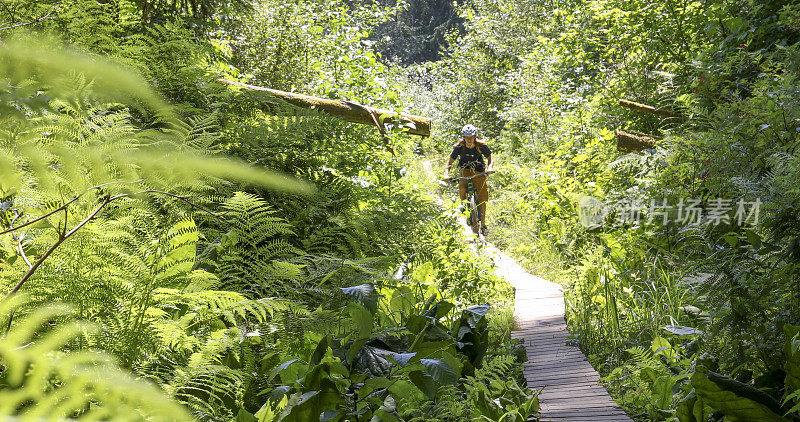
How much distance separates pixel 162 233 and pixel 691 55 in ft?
20.4

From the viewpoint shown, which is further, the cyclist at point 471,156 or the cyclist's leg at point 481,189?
the cyclist's leg at point 481,189

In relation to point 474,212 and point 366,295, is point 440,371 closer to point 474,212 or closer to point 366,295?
point 366,295

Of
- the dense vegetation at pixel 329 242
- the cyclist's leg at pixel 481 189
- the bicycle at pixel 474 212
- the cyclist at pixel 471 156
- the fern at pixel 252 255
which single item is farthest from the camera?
the cyclist's leg at pixel 481 189

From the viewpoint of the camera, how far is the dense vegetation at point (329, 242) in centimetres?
121

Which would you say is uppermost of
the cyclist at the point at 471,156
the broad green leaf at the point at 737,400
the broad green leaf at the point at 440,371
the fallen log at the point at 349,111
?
the fallen log at the point at 349,111

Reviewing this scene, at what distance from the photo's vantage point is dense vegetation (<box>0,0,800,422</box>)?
1210 mm

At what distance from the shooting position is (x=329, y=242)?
3514mm

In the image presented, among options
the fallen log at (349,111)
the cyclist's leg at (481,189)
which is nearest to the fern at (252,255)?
the fallen log at (349,111)

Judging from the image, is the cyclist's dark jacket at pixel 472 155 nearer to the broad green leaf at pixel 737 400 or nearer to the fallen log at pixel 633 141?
the fallen log at pixel 633 141

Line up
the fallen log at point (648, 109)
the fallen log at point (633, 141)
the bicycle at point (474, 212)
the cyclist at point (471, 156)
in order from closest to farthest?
1. the fallen log at point (633, 141)
2. the fallen log at point (648, 109)
3. the bicycle at point (474, 212)
4. the cyclist at point (471, 156)

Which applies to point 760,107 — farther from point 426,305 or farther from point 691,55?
point 691,55

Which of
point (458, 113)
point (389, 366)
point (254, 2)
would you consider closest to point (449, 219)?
point (389, 366)

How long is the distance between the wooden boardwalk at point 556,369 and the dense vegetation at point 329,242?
0.47 ft

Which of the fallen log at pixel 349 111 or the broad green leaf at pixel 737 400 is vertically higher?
the fallen log at pixel 349 111
